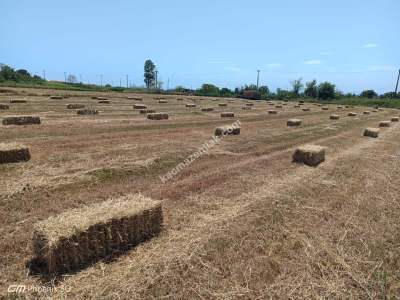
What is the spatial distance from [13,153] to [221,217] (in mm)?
7350

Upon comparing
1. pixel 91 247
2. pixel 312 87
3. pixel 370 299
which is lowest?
pixel 370 299

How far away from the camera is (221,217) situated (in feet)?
25.7

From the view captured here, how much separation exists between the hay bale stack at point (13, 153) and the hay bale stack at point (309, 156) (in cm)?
1023

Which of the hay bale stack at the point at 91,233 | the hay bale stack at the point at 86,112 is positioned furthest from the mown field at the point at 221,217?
the hay bale stack at the point at 86,112

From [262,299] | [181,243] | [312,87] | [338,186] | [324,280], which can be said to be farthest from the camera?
[312,87]

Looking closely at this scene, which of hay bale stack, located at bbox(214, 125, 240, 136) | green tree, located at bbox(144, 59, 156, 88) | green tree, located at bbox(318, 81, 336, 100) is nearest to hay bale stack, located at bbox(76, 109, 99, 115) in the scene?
hay bale stack, located at bbox(214, 125, 240, 136)

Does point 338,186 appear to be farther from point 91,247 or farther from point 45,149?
point 45,149

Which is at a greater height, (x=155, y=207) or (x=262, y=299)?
(x=155, y=207)

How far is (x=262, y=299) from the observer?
523 cm

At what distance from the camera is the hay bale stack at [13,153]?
34.8ft

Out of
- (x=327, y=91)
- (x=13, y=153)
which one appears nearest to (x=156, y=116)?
(x=13, y=153)

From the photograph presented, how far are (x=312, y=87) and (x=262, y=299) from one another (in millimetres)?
108521

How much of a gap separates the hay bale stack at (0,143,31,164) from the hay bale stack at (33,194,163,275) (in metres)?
5.85

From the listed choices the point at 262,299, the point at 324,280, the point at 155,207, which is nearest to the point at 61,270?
the point at 155,207
